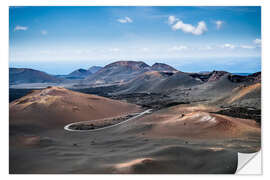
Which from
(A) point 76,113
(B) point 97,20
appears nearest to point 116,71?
(A) point 76,113

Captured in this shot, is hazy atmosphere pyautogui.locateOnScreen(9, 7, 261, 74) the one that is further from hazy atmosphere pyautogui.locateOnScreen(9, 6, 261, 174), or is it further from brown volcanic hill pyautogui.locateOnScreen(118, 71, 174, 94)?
brown volcanic hill pyautogui.locateOnScreen(118, 71, 174, 94)

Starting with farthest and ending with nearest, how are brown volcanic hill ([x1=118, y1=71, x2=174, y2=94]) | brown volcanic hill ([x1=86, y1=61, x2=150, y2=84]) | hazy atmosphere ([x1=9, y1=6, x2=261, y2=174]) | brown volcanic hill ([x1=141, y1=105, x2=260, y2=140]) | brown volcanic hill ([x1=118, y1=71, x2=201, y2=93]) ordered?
brown volcanic hill ([x1=86, y1=61, x2=150, y2=84]) → brown volcanic hill ([x1=118, y1=71, x2=174, y2=94]) → brown volcanic hill ([x1=118, y1=71, x2=201, y2=93]) → brown volcanic hill ([x1=141, y1=105, x2=260, y2=140]) → hazy atmosphere ([x1=9, y1=6, x2=261, y2=174])

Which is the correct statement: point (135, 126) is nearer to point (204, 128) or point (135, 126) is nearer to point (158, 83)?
point (204, 128)

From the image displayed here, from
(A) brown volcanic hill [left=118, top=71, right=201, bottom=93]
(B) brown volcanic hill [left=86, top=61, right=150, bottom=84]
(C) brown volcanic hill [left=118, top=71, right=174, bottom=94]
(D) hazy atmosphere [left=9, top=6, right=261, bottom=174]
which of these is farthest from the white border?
(B) brown volcanic hill [left=86, top=61, right=150, bottom=84]
